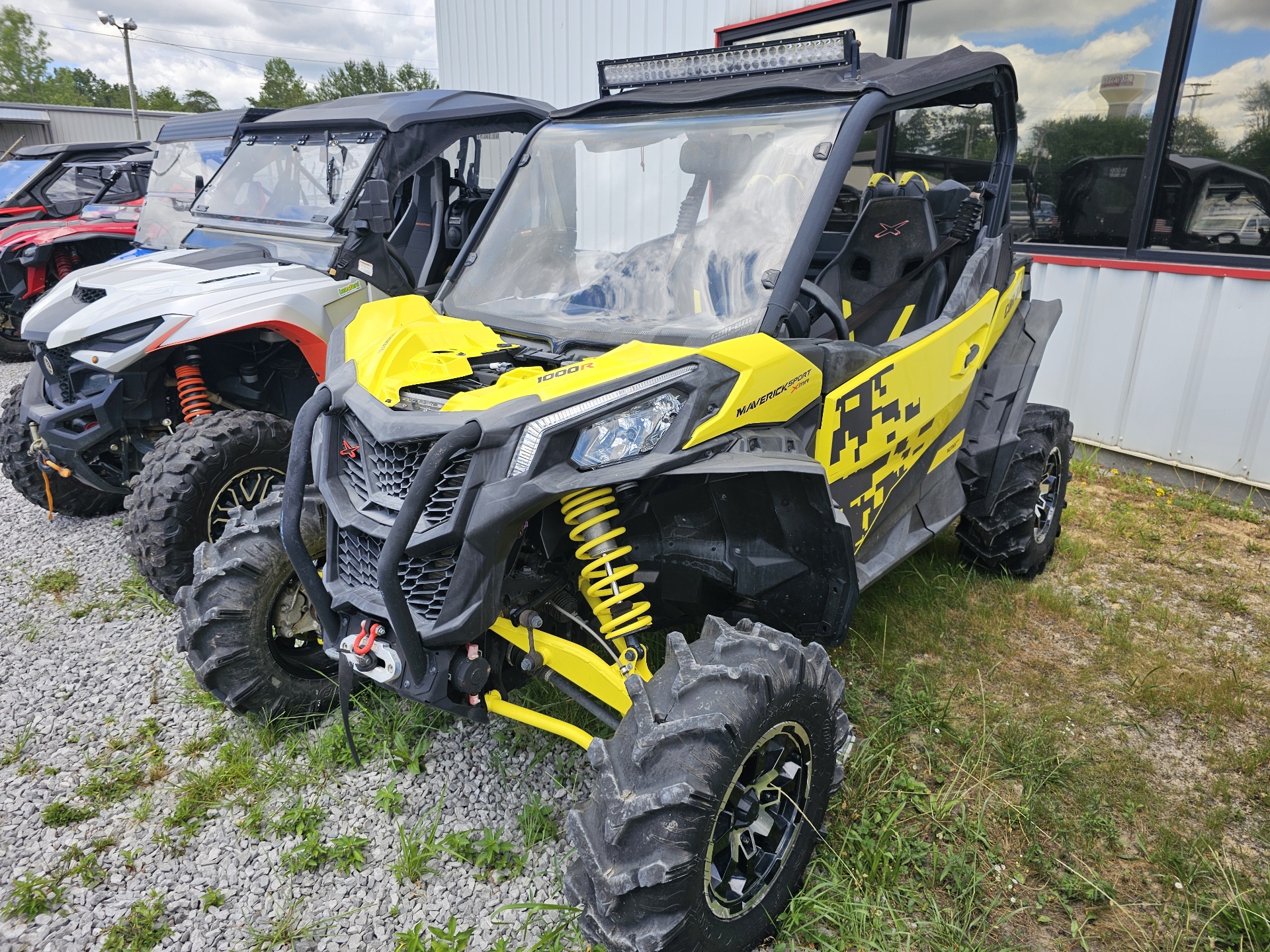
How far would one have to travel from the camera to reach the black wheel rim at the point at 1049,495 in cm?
430

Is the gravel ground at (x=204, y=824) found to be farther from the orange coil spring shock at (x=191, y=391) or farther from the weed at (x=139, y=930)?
the orange coil spring shock at (x=191, y=391)

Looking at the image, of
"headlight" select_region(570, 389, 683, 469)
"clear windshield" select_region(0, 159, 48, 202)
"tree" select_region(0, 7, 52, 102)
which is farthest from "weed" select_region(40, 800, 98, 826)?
"tree" select_region(0, 7, 52, 102)

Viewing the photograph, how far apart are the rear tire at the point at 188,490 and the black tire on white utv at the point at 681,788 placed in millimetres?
2376

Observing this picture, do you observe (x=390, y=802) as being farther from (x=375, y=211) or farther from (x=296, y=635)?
(x=375, y=211)

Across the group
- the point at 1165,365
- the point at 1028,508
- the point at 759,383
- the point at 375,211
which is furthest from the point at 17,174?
the point at 1165,365

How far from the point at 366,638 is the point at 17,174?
37.8 ft

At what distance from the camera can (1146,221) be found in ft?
17.8

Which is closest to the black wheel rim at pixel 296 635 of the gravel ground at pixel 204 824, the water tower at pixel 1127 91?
the gravel ground at pixel 204 824

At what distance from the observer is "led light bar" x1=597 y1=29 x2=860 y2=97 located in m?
2.83

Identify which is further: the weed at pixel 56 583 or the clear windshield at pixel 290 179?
the clear windshield at pixel 290 179

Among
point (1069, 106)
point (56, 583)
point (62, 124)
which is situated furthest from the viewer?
point (62, 124)

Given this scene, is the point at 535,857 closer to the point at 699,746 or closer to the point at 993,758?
the point at 699,746

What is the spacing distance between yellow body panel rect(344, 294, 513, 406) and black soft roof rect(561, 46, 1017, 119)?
3.35ft

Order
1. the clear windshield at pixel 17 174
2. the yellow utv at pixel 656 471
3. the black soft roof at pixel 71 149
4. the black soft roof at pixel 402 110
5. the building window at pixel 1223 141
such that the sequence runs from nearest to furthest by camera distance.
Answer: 1. the yellow utv at pixel 656 471
2. the building window at pixel 1223 141
3. the black soft roof at pixel 402 110
4. the clear windshield at pixel 17 174
5. the black soft roof at pixel 71 149
